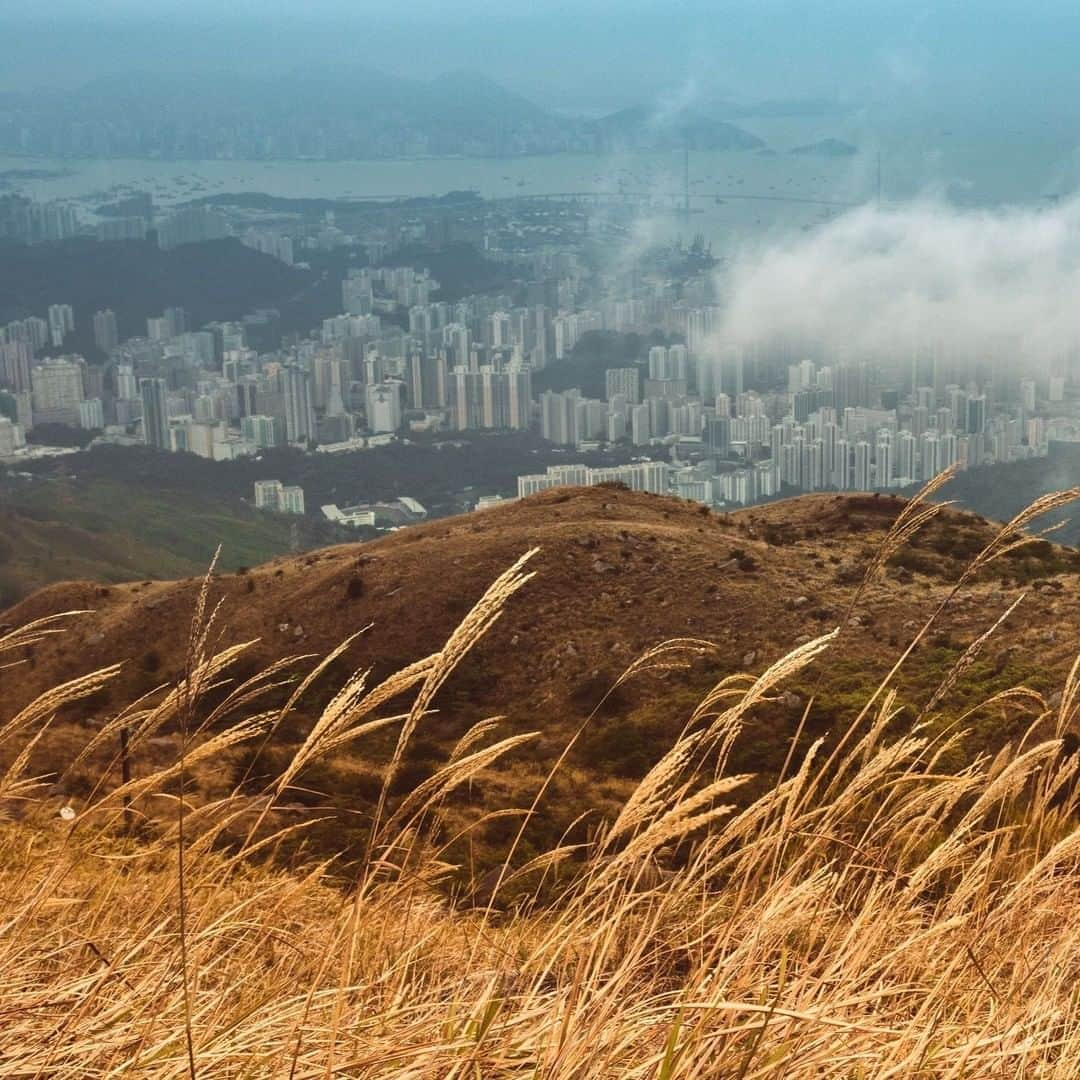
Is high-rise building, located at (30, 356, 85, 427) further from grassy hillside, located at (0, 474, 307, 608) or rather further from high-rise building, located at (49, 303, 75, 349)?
grassy hillside, located at (0, 474, 307, 608)

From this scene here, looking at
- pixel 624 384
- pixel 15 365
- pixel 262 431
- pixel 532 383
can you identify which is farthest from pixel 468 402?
pixel 15 365

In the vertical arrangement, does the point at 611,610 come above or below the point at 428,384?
above

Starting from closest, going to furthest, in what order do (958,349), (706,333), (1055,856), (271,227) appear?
(1055,856) → (958,349) → (706,333) → (271,227)

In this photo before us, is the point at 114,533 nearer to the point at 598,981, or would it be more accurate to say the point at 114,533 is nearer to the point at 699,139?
the point at 598,981

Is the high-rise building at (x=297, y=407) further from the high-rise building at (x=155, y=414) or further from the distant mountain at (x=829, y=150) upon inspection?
the distant mountain at (x=829, y=150)

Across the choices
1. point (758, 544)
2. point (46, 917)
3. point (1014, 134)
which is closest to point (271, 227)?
point (1014, 134)

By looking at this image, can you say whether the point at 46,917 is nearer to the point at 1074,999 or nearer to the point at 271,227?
the point at 1074,999

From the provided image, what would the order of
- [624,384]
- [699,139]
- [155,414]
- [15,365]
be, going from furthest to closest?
[699,139]
[15,365]
[624,384]
[155,414]
